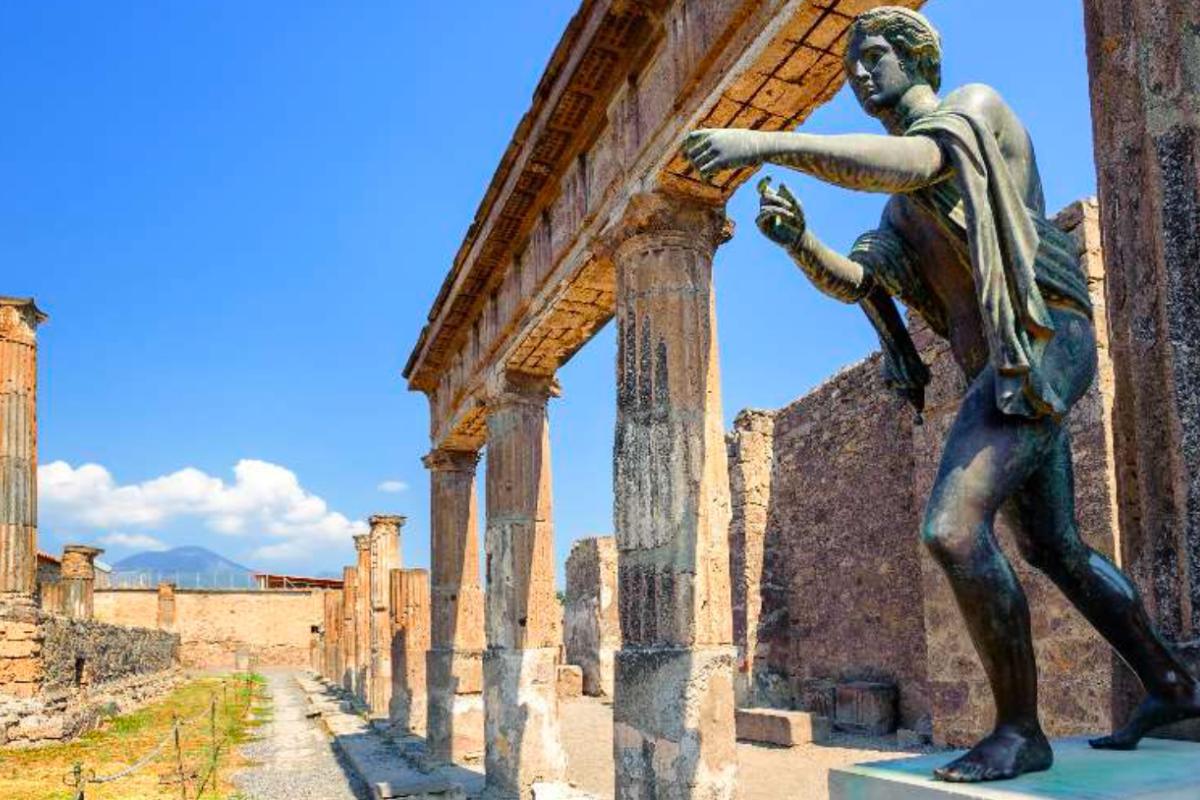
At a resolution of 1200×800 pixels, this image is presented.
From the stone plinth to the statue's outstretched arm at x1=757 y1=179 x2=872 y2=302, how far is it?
18459mm

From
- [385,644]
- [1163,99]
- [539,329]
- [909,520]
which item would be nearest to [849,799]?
[1163,99]

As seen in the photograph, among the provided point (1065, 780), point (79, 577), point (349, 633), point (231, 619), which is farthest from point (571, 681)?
point (231, 619)

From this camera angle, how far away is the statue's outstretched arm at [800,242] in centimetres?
281

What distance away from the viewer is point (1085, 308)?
8.27 ft

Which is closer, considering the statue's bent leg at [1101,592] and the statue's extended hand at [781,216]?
the statue's bent leg at [1101,592]

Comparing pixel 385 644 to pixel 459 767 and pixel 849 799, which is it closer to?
pixel 459 767

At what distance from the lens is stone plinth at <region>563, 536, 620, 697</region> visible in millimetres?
21297

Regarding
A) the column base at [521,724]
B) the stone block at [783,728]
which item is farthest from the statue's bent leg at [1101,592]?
the stone block at [783,728]

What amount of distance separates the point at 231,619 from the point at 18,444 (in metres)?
34.5

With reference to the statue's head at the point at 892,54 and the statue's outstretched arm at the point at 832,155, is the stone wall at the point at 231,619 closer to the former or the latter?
the statue's head at the point at 892,54

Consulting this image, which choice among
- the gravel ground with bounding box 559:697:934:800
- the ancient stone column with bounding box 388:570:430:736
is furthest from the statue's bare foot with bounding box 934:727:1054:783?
the ancient stone column with bounding box 388:570:430:736

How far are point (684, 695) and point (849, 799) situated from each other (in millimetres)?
3217

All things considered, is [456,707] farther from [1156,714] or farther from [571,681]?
[1156,714]

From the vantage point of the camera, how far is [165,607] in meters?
46.8
